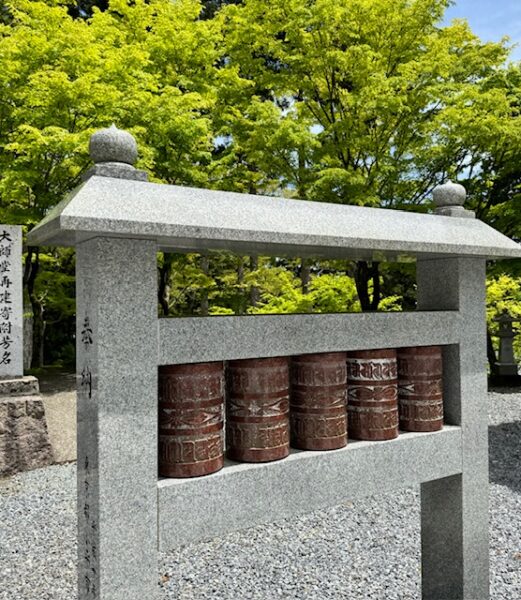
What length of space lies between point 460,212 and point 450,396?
108cm

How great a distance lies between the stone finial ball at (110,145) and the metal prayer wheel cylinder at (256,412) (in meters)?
1.02

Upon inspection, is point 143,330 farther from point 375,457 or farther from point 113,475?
point 375,457

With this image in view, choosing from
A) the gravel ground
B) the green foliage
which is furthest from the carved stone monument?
the gravel ground

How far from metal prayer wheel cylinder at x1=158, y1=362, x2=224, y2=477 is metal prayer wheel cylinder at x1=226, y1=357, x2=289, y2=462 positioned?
194 millimetres

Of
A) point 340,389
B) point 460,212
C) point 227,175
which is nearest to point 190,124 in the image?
point 227,175

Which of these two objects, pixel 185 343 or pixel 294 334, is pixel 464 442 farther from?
pixel 185 343

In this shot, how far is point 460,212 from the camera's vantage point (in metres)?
3.12

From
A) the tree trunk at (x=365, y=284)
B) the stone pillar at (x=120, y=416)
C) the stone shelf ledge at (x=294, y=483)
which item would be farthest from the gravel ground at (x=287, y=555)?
the tree trunk at (x=365, y=284)

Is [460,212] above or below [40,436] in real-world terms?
above

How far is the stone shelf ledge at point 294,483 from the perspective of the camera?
2145 millimetres

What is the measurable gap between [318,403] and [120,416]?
3.19ft

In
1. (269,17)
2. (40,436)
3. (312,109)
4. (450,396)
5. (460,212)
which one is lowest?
(40,436)

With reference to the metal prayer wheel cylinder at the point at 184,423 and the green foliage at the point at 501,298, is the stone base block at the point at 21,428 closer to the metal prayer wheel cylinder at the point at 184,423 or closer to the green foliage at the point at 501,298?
the metal prayer wheel cylinder at the point at 184,423

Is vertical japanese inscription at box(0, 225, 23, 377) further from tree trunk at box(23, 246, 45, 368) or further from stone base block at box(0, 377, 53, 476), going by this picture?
Result: tree trunk at box(23, 246, 45, 368)
